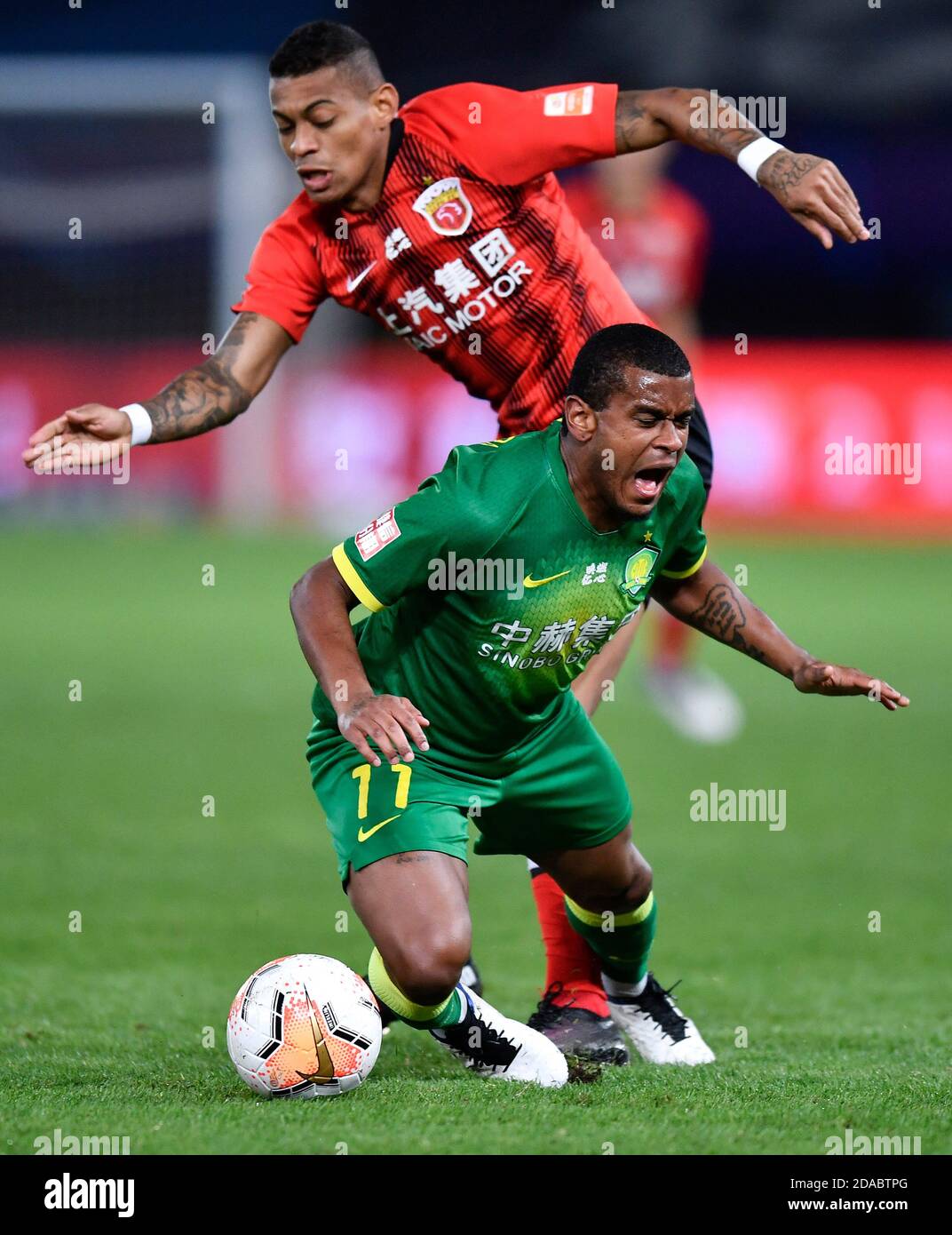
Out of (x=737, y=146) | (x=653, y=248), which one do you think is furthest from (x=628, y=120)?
(x=653, y=248)

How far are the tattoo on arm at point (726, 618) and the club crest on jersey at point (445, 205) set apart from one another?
4.19 feet

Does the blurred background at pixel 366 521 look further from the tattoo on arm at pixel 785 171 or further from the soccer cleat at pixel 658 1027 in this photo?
the tattoo on arm at pixel 785 171

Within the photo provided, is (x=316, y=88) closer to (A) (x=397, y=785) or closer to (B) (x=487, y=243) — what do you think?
(B) (x=487, y=243)

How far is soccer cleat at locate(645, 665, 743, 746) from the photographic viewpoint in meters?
10.4

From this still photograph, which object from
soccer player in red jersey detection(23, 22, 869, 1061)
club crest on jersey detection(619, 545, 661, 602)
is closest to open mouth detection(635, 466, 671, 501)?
club crest on jersey detection(619, 545, 661, 602)

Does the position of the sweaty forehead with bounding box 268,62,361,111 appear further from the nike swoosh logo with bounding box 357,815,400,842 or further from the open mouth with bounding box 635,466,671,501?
the nike swoosh logo with bounding box 357,815,400,842

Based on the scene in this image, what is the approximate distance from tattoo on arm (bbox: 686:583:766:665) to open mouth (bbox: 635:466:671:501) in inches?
22.8

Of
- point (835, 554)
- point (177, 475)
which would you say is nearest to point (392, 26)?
point (177, 475)

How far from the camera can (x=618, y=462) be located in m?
4.16

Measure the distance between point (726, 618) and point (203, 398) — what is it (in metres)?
1.62

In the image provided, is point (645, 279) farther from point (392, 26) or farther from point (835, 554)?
point (392, 26)

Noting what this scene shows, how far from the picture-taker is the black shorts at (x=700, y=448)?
200 inches

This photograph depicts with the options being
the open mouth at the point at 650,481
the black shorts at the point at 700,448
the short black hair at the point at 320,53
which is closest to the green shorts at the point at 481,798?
the open mouth at the point at 650,481
